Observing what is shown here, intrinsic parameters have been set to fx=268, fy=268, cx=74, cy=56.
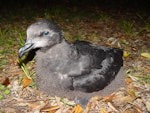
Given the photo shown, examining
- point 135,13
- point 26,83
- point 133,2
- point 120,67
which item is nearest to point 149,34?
point 135,13

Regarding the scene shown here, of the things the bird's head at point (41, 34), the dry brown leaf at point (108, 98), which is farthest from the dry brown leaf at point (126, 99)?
the bird's head at point (41, 34)

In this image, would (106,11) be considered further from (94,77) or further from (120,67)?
(94,77)

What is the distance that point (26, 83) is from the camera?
4.11 m

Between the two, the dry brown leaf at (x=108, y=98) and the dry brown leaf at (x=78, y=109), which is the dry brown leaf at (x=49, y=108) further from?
the dry brown leaf at (x=108, y=98)

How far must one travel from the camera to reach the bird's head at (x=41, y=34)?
10.6 feet

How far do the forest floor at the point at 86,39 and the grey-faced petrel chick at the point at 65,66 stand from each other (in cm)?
19

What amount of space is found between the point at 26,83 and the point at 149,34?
304 centimetres

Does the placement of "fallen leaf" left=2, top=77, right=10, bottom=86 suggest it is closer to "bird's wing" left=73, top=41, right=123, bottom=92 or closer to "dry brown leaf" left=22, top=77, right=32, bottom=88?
"dry brown leaf" left=22, top=77, right=32, bottom=88

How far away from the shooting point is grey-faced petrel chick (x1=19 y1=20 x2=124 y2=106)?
330cm

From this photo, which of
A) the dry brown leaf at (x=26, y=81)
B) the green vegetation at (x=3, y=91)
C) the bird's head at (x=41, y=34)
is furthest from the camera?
the dry brown leaf at (x=26, y=81)

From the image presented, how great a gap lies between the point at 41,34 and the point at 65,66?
0.53m

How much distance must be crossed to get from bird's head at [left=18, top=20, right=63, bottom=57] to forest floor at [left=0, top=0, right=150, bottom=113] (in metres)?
0.90

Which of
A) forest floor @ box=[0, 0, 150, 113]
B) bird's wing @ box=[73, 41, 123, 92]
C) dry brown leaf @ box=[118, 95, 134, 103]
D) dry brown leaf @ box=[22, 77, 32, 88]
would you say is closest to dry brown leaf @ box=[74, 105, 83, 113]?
forest floor @ box=[0, 0, 150, 113]

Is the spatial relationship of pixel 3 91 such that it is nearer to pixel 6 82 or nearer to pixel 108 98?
pixel 6 82
